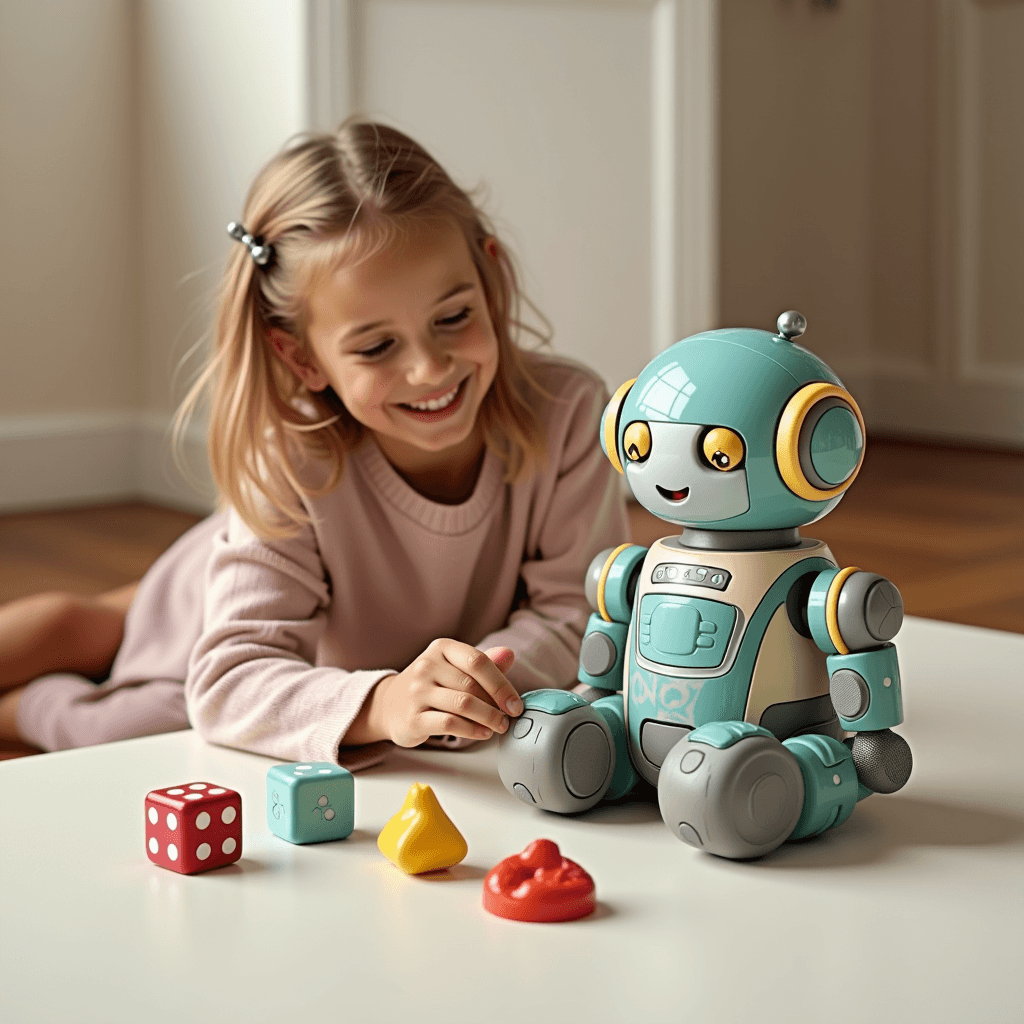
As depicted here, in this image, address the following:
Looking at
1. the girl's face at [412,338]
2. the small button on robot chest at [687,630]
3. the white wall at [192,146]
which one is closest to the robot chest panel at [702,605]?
the small button on robot chest at [687,630]

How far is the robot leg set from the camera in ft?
2.18

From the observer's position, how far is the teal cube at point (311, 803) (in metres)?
A: 0.67

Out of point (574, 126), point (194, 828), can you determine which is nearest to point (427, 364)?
point (194, 828)

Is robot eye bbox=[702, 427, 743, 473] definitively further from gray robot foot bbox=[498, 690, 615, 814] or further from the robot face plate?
gray robot foot bbox=[498, 690, 615, 814]

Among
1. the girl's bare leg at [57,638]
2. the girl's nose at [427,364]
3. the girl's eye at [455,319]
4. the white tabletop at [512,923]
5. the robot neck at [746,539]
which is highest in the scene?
the girl's eye at [455,319]

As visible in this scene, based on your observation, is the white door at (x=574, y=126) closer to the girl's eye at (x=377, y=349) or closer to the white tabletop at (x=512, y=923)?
the girl's eye at (x=377, y=349)

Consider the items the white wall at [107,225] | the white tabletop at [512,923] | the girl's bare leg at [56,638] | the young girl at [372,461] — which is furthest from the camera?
the white wall at [107,225]

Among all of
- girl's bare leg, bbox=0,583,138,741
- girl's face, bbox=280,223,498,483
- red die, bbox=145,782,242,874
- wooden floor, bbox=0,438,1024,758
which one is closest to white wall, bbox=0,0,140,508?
wooden floor, bbox=0,438,1024,758

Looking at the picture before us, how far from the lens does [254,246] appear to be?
985mm

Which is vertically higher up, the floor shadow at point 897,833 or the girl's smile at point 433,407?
the girl's smile at point 433,407

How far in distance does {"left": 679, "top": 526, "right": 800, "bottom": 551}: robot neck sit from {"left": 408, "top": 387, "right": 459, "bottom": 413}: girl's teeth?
1.06ft

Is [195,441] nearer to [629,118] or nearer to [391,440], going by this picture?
[629,118]

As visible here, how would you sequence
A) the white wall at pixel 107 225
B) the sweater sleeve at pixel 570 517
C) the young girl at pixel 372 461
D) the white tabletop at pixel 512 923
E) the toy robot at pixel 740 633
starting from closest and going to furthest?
the white tabletop at pixel 512 923
the toy robot at pixel 740 633
the young girl at pixel 372 461
the sweater sleeve at pixel 570 517
the white wall at pixel 107 225

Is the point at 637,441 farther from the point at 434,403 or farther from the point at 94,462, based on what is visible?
the point at 94,462
